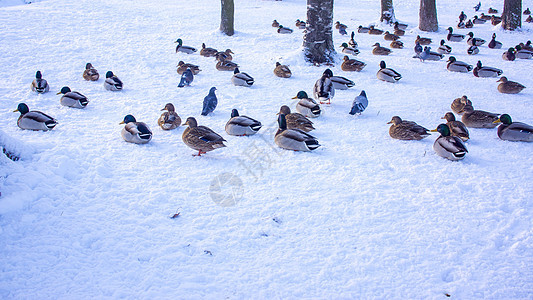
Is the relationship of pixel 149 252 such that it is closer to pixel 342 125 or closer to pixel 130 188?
pixel 130 188

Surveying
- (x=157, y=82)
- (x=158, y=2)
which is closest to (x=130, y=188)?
(x=157, y=82)

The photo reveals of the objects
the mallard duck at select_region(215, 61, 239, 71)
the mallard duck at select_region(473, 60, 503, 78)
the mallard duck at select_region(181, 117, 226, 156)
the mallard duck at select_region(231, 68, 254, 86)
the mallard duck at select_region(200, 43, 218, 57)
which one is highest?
the mallard duck at select_region(181, 117, 226, 156)

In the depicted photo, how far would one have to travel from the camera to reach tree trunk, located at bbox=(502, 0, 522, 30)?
672 inches

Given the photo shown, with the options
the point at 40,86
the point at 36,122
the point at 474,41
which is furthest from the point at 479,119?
the point at 40,86

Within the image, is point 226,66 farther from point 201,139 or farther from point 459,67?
point 459,67

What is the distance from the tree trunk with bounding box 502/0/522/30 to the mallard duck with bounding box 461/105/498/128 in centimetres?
1388

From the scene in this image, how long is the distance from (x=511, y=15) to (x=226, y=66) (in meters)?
15.1

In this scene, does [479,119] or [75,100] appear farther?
[75,100]

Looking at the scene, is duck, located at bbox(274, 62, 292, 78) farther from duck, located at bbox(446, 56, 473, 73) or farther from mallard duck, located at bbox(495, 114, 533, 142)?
mallard duck, located at bbox(495, 114, 533, 142)

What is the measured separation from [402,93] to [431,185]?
457 centimetres

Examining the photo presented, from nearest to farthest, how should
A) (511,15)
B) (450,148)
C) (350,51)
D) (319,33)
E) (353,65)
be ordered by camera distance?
(450,148) → (353,65) → (319,33) → (350,51) → (511,15)

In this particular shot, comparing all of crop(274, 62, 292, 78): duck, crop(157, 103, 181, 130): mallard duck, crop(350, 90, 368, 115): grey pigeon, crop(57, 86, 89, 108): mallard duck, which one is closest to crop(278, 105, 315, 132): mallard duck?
crop(350, 90, 368, 115): grey pigeon

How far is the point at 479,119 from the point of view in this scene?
6.84 metres

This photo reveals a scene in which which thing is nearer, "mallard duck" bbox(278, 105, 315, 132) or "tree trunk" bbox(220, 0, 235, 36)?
"mallard duck" bbox(278, 105, 315, 132)
